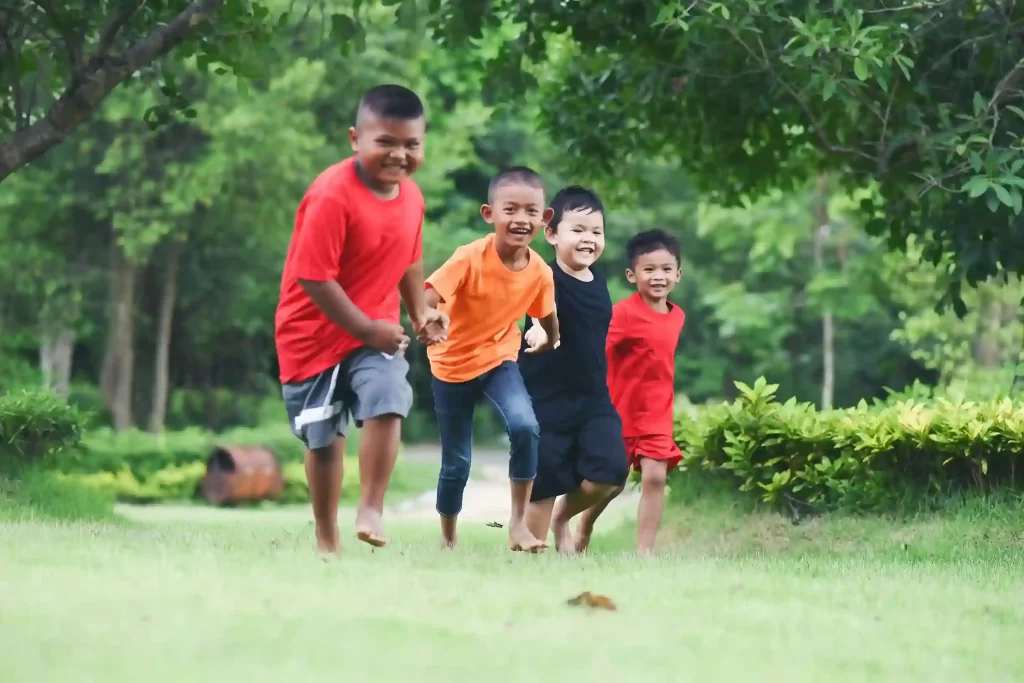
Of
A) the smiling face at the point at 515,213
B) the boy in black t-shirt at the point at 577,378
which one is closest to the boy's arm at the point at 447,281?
the smiling face at the point at 515,213

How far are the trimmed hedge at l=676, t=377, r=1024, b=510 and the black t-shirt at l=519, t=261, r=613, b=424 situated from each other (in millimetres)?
2350

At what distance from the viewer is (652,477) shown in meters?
8.23

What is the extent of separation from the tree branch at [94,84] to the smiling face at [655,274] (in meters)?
3.39

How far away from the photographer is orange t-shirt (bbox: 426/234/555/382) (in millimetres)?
6992

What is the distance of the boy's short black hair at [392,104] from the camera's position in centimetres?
595

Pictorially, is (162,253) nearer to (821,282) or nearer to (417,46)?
(417,46)

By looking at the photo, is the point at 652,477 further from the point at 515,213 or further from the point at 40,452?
the point at 40,452

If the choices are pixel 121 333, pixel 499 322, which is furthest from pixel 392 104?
pixel 121 333

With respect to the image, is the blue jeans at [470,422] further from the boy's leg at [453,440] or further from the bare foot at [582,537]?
the bare foot at [582,537]

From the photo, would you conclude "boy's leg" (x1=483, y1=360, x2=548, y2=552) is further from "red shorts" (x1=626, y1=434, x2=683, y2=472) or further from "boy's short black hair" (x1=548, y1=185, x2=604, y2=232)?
"red shorts" (x1=626, y1=434, x2=683, y2=472)

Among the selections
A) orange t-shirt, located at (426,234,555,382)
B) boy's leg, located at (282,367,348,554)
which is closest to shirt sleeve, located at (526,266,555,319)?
orange t-shirt, located at (426,234,555,382)

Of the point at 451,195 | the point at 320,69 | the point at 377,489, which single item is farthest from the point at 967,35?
the point at 451,195

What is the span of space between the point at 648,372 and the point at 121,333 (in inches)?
719

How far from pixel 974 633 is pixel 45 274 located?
21.6 metres
